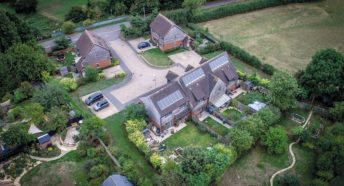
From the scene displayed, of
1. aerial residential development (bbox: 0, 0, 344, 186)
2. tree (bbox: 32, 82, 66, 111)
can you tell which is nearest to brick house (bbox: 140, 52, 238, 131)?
aerial residential development (bbox: 0, 0, 344, 186)

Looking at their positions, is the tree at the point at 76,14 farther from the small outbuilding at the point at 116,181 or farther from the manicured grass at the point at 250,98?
the small outbuilding at the point at 116,181

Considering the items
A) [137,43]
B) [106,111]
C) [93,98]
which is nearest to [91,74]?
[93,98]

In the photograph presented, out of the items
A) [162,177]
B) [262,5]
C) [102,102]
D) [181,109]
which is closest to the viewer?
[162,177]

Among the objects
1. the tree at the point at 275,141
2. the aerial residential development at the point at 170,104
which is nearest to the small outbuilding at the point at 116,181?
the aerial residential development at the point at 170,104

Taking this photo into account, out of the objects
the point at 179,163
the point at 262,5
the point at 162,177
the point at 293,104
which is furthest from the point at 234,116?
the point at 262,5

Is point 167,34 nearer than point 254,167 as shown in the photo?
No

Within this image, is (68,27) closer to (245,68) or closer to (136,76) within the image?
(136,76)

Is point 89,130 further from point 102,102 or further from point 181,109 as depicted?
point 181,109
